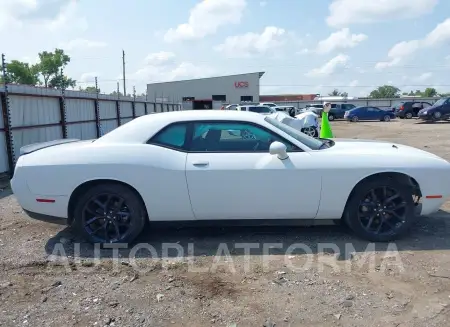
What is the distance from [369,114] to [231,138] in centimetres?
3294

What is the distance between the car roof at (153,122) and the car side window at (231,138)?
98mm

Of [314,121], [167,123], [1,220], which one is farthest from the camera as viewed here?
[314,121]

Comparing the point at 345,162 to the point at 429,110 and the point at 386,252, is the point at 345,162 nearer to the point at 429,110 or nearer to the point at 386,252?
the point at 386,252

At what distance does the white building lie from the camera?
59.2 m

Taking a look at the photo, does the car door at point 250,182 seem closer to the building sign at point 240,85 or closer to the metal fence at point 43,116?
the metal fence at point 43,116

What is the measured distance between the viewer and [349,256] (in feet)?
12.6

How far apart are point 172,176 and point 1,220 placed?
9.85 feet

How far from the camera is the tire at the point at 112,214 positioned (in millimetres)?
4059

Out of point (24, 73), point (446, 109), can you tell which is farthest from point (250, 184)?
point (24, 73)

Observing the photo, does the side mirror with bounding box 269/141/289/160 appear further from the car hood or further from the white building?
the white building

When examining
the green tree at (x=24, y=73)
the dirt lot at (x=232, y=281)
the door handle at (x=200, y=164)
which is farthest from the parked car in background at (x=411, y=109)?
the green tree at (x=24, y=73)

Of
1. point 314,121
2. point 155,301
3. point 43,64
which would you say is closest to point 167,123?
point 155,301

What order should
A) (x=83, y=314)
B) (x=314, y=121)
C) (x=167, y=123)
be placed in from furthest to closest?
(x=314, y=121)
(x=167, y=123)
(x=83, y=314)

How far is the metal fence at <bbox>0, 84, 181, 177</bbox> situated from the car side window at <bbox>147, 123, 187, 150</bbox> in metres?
5.89
